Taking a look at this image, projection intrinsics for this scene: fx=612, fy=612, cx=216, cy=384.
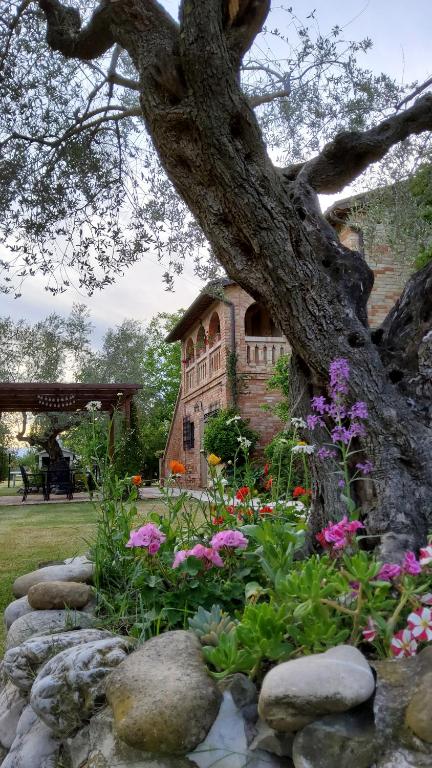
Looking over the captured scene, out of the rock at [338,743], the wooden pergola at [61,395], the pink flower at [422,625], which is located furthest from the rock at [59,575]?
the wooden pergola at [61,395]

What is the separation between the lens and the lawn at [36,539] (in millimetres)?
5723

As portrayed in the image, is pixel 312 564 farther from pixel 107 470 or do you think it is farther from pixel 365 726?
pixel 107 470

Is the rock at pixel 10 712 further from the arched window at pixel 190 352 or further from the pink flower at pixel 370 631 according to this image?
the arched window at pixel 190 352

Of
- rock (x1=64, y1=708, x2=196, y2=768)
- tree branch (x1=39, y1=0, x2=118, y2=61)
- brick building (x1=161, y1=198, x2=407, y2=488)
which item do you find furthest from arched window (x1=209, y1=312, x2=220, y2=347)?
rock (x1=64, y1=708, x2=196, y2=768)

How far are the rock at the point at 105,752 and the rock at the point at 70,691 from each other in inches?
1.8

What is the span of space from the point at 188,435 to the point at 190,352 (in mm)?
3537

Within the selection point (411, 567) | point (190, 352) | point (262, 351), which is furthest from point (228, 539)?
point (190, 352)

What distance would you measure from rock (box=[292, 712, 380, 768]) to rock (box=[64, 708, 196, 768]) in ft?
1.17

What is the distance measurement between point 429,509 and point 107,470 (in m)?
1.76

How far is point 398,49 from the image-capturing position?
5.47 meters

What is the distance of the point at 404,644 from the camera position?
1698mm

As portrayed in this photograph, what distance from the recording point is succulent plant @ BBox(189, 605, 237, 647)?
206cm

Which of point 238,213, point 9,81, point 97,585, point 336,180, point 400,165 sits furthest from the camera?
point 400,165

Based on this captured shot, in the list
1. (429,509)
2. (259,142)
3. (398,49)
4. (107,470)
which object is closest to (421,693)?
(429,509)
